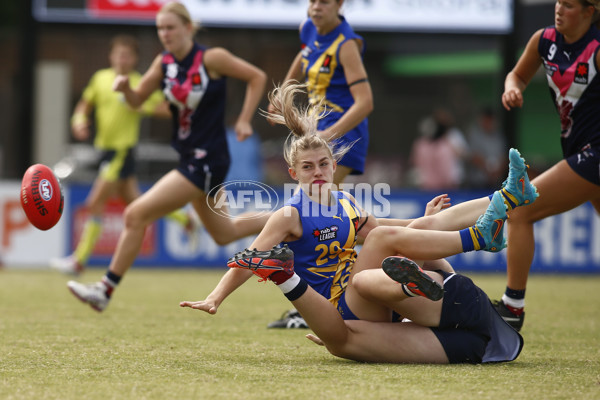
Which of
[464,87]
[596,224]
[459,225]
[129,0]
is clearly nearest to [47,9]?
[129,0]

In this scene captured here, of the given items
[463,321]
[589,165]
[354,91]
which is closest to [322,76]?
[354,91]

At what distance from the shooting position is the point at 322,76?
224 inches

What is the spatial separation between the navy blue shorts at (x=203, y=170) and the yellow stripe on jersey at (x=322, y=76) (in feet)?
Answer: 2.53

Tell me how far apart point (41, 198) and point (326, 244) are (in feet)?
6.21

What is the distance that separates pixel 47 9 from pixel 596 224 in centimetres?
668

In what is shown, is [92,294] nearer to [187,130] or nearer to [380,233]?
[187,130]

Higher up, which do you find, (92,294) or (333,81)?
(333,81)

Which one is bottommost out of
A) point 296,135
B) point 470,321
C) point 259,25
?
point 470,321

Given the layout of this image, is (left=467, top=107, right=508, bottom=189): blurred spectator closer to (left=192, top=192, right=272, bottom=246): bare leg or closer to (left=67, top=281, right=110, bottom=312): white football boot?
(left=192, top=192, right=272, bottom=246): bare leg

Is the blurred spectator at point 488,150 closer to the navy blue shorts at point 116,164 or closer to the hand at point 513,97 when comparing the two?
the navy blue shorts at point 116,164

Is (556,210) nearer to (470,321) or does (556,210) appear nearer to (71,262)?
(470,321)

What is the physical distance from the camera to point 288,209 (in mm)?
4039

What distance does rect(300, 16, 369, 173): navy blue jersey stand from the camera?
5639 mm

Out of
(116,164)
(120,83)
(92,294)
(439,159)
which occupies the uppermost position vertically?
(120,83)
